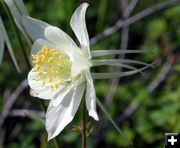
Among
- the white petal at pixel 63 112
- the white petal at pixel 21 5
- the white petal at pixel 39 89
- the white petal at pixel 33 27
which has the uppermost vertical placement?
the white petal at pixel 21 5

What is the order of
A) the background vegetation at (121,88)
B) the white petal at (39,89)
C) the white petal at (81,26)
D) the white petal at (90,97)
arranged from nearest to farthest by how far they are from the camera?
the white petal at (90,97) < the white petal at (81,26) < the white petal at (39,89) < the background vegetation at (121,88)

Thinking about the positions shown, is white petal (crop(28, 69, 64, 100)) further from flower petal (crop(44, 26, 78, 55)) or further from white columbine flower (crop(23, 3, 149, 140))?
flower petal (crop(44, 26, 78, 55))

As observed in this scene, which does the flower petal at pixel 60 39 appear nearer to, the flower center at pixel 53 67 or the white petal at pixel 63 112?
the flower center at pixel 53 67

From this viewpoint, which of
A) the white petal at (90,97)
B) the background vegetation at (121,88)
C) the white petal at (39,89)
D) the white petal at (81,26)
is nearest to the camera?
the white petal at (90,97)

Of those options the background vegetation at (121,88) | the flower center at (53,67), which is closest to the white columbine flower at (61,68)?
the flower center at (53,67)

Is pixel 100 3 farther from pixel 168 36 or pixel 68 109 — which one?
pixel 68 109

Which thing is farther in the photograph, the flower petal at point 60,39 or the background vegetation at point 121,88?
the background vegetation at point 121,88

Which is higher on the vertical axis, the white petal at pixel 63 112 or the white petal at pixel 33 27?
the white petal at pixel 33 27
